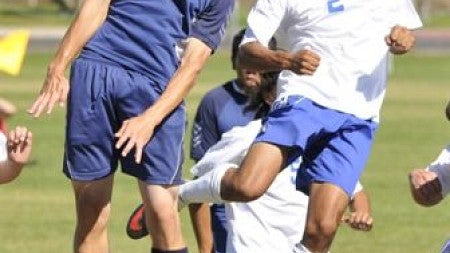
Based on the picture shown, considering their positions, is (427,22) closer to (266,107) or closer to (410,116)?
(410,116)

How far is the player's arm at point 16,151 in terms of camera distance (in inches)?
263

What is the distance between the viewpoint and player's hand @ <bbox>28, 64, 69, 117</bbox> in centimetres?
725

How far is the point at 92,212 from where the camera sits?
788 cm

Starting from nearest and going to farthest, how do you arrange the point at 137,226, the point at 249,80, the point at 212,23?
1. the point at 212,23
2. the point at 249,80
3. the point at 137,226

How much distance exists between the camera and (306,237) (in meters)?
7.62

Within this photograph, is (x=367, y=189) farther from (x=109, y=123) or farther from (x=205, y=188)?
(x=109, y=123)

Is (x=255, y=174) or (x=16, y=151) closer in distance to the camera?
(x=16, y=151)

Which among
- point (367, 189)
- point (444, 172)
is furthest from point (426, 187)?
point (367, 189)

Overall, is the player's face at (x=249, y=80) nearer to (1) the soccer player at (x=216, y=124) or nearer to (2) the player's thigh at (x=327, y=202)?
(1) the soccer player at (x=216, y=124)

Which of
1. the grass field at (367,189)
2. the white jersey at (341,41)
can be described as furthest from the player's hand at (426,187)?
the grass field at (367,189)

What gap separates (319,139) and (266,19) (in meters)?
0.70

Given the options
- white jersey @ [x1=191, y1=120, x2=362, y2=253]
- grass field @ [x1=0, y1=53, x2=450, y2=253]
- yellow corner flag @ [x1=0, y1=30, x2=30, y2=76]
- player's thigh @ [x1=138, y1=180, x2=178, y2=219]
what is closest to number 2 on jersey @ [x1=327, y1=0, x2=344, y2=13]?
white jersey @ [x1=191, y1=120, x2=362, y2=253]

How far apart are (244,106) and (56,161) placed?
765 cm

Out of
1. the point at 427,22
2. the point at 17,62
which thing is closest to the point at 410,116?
the point at 17,62
